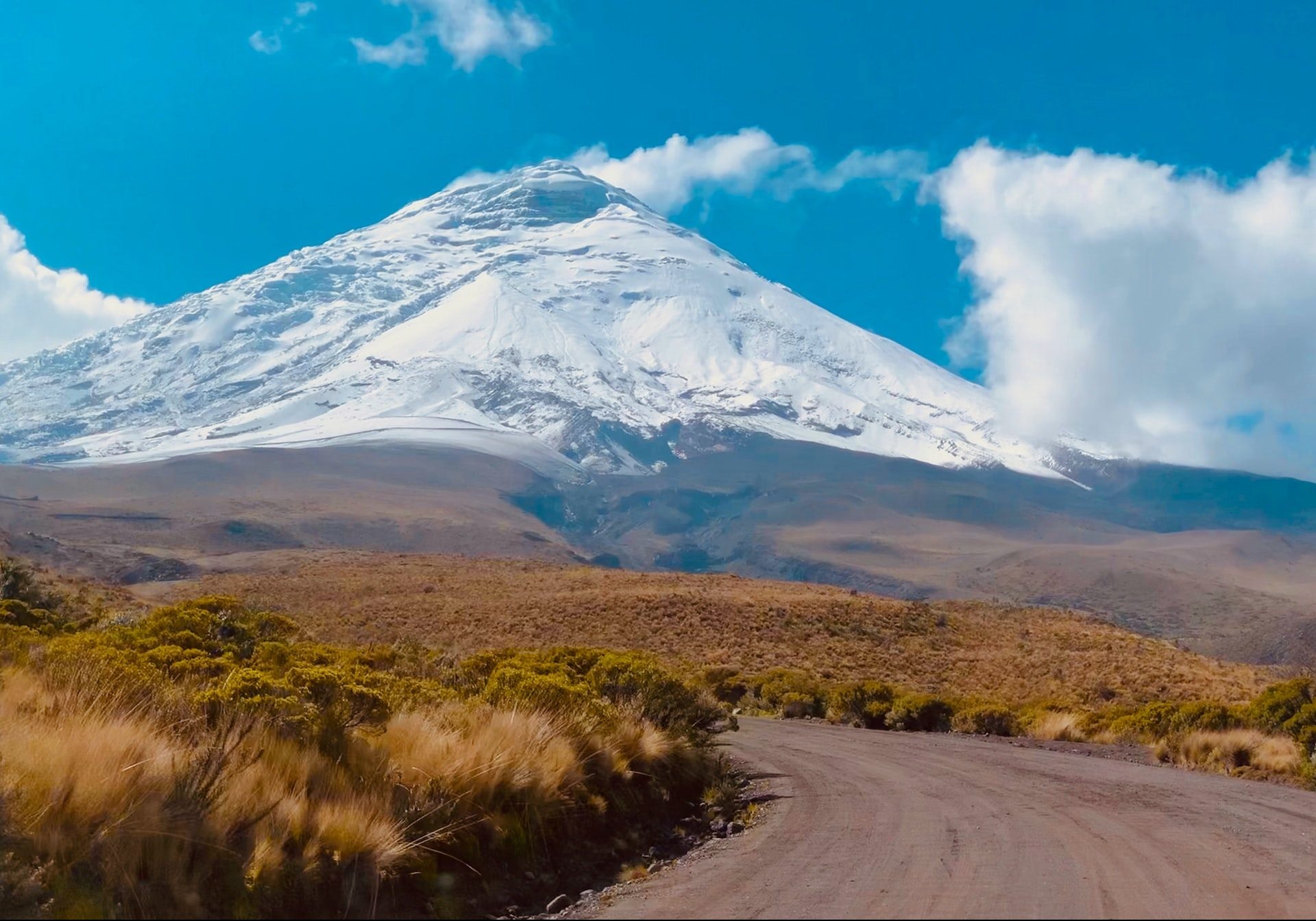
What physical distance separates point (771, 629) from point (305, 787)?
141ft

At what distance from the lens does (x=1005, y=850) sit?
8.93 meters

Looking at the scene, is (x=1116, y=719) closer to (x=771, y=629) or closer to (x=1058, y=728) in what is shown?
(x=1058, y=728)

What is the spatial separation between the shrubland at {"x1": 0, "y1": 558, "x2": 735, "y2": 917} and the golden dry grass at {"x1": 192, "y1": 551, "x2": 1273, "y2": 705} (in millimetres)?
25168

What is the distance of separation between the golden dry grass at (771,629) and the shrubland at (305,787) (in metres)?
25.2

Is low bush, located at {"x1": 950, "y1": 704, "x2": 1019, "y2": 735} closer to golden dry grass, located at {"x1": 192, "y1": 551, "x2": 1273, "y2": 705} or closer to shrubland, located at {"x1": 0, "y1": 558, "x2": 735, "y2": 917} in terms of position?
golden dry grass, located at {"x1": 192, "y1": 551, "x2": 1273, "y2": 705}

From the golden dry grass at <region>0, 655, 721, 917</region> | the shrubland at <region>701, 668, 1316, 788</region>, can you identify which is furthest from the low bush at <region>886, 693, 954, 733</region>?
the golden dry grass at <region>0, 655, 721, 917</region>

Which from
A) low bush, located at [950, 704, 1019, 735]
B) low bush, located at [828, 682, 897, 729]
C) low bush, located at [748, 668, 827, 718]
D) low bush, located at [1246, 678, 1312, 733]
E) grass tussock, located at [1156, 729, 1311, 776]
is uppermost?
low bush, located at [1246, 678, 1312, 733]

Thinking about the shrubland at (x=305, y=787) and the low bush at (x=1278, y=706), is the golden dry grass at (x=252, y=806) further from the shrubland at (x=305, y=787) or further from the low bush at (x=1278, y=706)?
the low bush at (x=1278, y=706)

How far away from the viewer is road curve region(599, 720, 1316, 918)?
712cm

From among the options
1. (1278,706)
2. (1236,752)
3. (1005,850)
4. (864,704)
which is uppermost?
(1278,706)

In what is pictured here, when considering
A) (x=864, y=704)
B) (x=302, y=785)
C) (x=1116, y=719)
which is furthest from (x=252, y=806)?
(x=864, y=704)

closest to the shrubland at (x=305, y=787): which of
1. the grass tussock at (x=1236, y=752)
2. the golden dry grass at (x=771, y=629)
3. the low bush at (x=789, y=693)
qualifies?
the grass tussock at (x=1236, y=752)

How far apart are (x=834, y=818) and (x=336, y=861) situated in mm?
5762

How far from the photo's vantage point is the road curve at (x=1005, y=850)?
23.4 feet
